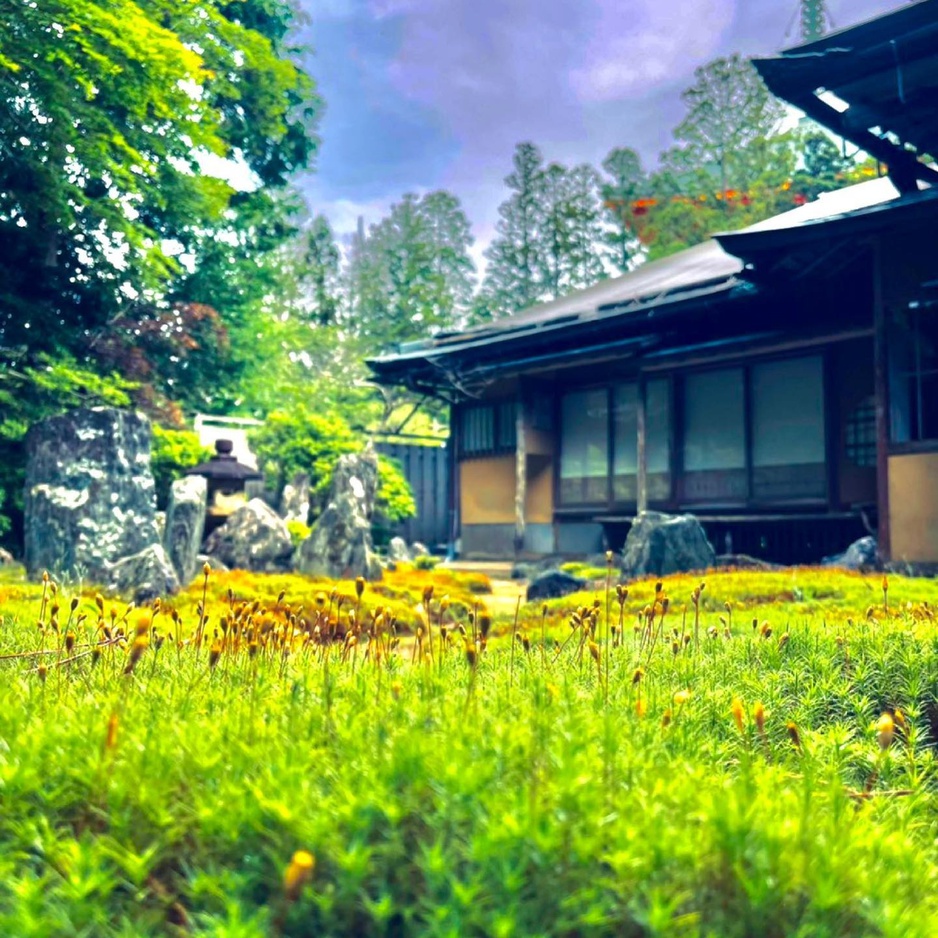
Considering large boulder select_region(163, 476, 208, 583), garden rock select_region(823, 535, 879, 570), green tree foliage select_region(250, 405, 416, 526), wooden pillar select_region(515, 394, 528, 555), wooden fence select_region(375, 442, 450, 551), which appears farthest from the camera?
wooden fence select_region(375, 442, 450, 551)

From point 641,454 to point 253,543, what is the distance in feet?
21.8

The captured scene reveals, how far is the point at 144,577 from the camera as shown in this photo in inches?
355

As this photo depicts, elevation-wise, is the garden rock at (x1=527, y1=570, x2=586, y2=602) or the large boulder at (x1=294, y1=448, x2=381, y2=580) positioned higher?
the large boulder at (x1=294, y1=448, x2=381, y2=580)

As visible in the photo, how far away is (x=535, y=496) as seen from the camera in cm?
1864

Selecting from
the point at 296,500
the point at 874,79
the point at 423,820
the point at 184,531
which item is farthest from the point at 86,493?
the point at 296,500

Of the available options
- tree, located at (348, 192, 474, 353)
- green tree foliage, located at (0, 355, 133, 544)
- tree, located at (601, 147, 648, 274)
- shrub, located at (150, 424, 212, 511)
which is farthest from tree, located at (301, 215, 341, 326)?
green tree foliage, located at (0, 355, 133, 544)

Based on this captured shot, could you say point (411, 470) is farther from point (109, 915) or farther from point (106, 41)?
point (109, 915)

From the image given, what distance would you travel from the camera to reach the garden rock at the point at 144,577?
882cm

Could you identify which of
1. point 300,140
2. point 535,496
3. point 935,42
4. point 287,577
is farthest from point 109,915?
point 300,140

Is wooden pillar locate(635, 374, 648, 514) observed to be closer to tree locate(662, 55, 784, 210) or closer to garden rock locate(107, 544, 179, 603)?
garden rock locate(107, 544, 179, 603)

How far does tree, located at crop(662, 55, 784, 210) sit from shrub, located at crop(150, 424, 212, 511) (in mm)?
21064

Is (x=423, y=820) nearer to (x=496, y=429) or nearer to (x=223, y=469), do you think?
(x=496, y=429)

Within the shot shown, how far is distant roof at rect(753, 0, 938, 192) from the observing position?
9.20 metres

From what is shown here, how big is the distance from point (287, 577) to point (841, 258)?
8428 mm
